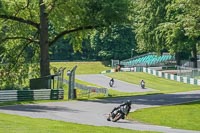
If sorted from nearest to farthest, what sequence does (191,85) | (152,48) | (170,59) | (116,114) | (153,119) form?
(116,114)
(153,119)
(191,85)
(152,48)
(170,59)

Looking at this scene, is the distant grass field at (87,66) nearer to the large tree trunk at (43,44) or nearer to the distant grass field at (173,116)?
the large tree trunk at (43,44)

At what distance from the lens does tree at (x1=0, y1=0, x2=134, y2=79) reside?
40.0m

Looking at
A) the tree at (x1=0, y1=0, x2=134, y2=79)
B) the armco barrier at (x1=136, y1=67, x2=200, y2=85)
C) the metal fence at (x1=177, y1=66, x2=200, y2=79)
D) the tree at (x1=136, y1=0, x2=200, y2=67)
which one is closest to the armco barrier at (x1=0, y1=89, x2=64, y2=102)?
the tree at (x1=0, y1=0, x2=134, y2=79)

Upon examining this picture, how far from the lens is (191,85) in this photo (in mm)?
65188

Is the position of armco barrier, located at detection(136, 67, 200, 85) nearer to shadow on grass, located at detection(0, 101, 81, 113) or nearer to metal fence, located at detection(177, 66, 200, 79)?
metal fence, located at detection(177, 66, 200, 79)

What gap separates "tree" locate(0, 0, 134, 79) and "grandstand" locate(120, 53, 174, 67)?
161ft

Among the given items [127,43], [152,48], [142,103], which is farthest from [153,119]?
[127,43]

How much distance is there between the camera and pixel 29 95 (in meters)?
36.0

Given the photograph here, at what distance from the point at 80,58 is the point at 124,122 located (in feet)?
302

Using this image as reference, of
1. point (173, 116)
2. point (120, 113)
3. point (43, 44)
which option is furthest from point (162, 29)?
point (120, 113)

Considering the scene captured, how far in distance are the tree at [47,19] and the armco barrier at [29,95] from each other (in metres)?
4.86

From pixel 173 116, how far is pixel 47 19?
17890mm

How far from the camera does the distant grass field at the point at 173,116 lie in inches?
1001

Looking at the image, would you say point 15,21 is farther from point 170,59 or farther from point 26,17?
point 170,59
